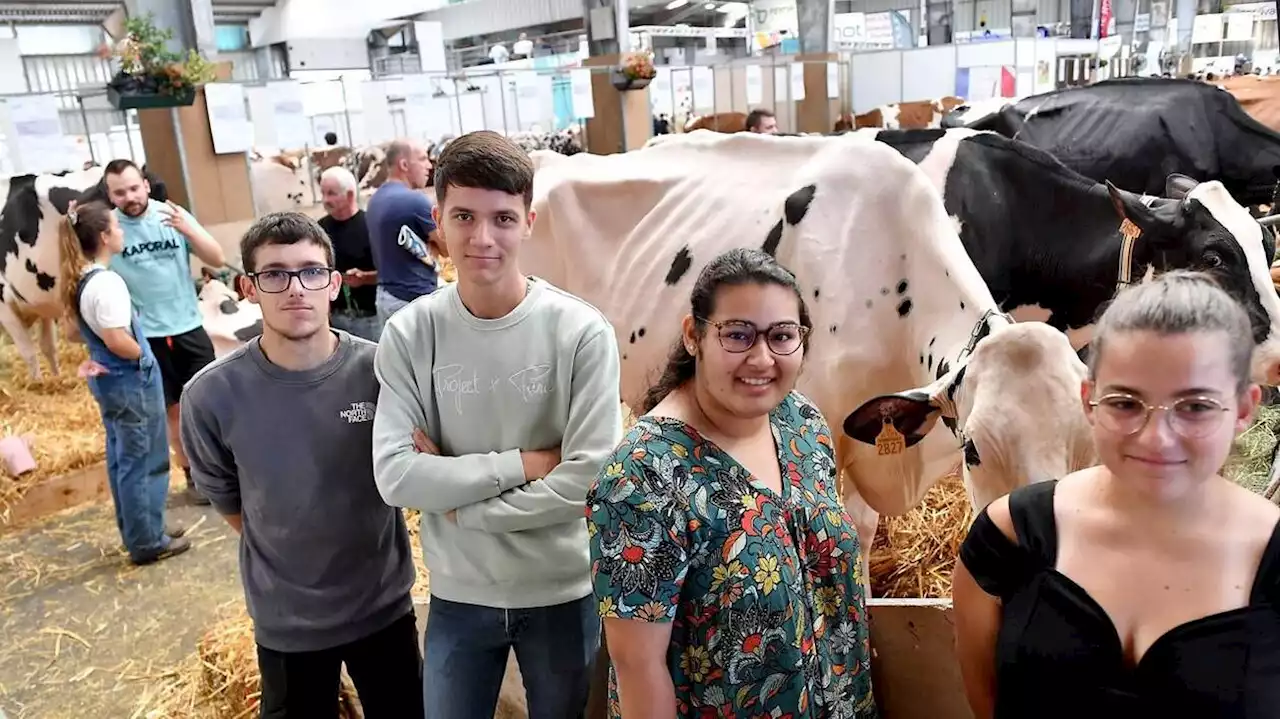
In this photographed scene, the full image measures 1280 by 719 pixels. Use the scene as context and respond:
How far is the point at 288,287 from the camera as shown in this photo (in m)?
2.09

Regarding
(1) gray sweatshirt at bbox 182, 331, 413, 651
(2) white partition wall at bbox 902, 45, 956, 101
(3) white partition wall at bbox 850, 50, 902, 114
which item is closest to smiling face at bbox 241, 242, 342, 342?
Answer: (1) gray sweatshirt at bbox 182, 331, 413, 651

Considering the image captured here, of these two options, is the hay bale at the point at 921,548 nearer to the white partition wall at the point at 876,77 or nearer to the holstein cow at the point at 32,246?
the holstein cow at the point at 32,246

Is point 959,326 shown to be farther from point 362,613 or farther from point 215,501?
point 215,501

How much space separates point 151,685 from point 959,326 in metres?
3.14

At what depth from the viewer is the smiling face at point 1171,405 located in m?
1.13

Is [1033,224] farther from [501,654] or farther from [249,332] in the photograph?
[249,332]

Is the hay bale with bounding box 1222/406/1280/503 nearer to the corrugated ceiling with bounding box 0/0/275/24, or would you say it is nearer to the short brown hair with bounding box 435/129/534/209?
the short brown hair with bounding box 435/129/534/209

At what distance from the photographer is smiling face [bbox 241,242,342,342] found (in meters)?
2.09

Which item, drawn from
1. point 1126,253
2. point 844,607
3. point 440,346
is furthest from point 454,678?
point 1126,253

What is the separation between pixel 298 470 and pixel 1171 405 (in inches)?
68.6

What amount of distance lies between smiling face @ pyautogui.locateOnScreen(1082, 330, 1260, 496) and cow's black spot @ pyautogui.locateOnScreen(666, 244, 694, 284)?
8.75 ft

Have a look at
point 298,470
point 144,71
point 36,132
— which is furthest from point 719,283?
point 36,132

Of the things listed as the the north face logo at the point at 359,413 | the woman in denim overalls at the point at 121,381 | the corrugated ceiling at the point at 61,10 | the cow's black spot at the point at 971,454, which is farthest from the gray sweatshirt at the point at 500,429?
the corrugated ceiling at the point at 61,10

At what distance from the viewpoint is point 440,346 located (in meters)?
1.95
